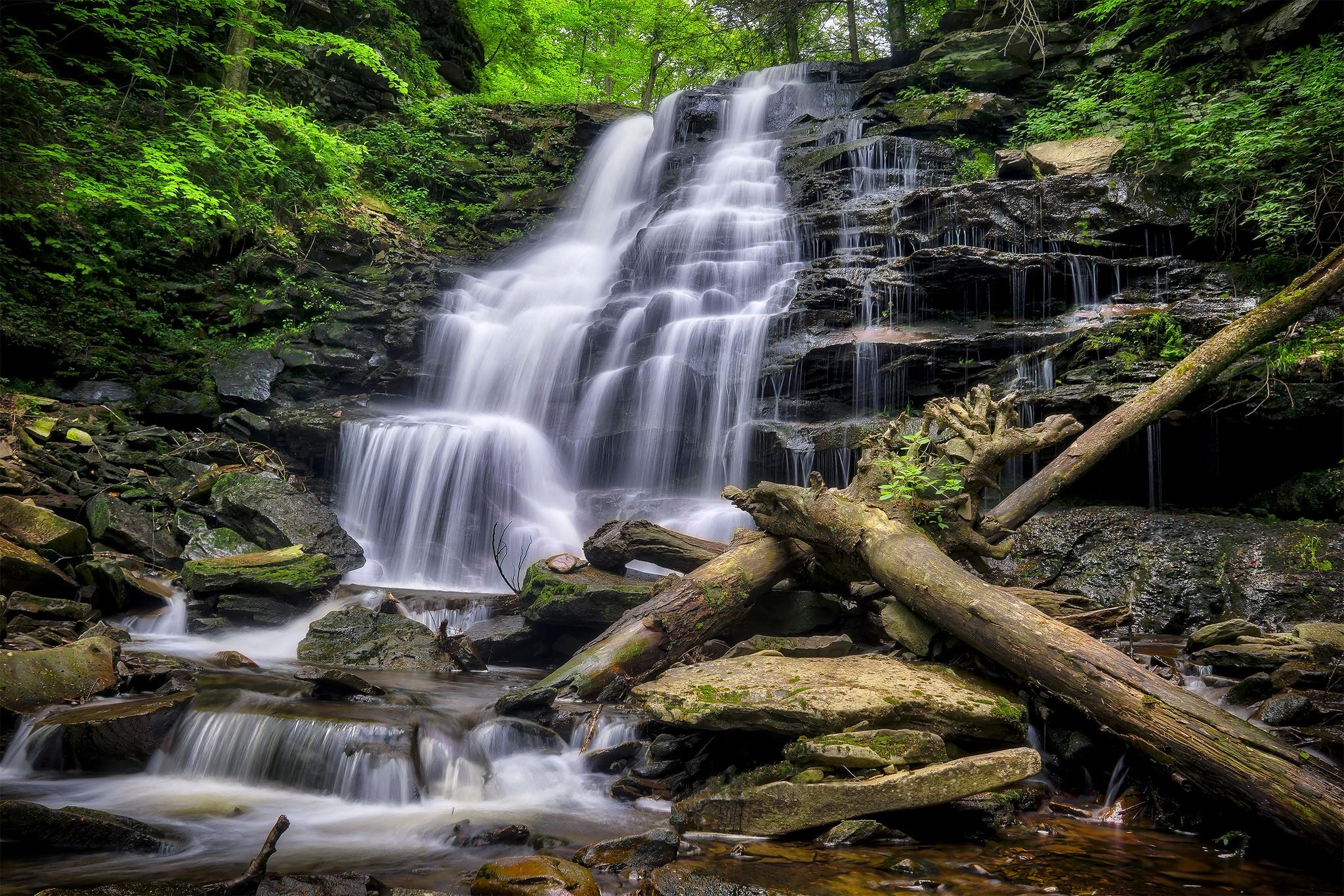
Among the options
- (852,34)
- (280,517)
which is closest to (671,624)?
(280,517)

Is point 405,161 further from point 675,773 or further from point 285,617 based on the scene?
point 675,773

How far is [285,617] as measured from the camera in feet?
25.5

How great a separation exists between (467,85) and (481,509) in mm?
15796

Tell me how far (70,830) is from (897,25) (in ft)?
77.7

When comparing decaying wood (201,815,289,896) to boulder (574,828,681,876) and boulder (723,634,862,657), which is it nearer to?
boulder (574,828,681,876)

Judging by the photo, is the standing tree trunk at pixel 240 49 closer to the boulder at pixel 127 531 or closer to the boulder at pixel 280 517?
the boulder at pixel 280 517

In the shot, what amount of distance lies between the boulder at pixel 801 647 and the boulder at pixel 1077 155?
9484 mm

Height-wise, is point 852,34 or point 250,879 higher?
point 852,34

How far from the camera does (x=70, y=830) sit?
3.45m

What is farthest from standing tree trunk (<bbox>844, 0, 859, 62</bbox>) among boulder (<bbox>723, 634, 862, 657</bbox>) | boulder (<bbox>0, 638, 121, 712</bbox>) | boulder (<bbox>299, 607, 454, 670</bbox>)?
boulder (<bbox>0, 638, 121, 712</bbox>)

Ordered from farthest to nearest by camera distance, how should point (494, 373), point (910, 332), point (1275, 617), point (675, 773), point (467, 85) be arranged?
point (467, 85) → point (494, 373) → point (910, 332) → point (1275, 617) → point (675, 773)

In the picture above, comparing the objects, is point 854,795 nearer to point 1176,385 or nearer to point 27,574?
point 1176,385

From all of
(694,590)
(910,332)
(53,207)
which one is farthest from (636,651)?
(53,207)

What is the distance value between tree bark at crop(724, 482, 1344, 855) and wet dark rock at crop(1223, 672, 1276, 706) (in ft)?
4.06
